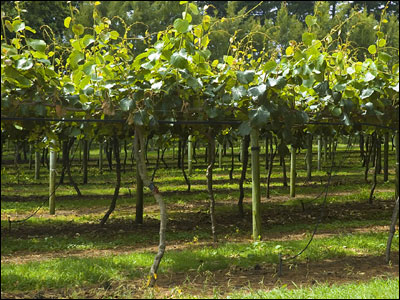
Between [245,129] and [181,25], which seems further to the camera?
[245,129]

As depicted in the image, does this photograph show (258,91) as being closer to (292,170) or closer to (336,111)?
(336,111)

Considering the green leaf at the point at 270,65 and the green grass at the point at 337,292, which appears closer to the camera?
the green grass at the point at 337,292

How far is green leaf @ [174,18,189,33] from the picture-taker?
4.36 meters

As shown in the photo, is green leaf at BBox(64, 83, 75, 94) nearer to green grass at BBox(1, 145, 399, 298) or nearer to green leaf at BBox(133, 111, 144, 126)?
green leaf at BBox(133, 111, 144, 126)

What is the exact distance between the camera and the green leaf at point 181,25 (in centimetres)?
436

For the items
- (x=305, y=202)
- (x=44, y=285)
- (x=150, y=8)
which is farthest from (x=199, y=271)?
(x=150, y=8)

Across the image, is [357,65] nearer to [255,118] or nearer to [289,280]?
[255,118]

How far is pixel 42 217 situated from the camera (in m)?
9.33

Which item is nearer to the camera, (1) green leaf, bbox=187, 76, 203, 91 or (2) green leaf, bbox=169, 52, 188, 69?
(2) green leaf, bbox=169, 52, 188, 69

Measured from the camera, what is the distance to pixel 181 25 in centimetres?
438

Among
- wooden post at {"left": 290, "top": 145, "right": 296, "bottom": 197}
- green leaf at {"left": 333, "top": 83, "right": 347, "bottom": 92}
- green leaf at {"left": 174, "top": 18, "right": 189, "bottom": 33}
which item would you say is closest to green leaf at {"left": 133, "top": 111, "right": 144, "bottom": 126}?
green leaf at {"left": 174, "top": 18, "right": 189, "bottom": 33}

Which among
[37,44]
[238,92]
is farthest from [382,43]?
[37,44]

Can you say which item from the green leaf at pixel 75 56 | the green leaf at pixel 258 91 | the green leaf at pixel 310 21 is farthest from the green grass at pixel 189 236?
the green leaf at pixel 310 21

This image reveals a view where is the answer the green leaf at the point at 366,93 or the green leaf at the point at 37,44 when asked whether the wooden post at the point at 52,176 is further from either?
the green leaf at the point at 366,93
